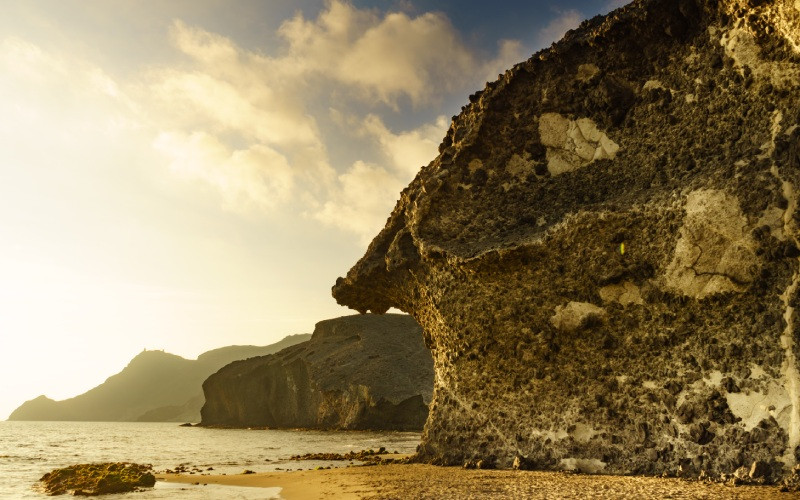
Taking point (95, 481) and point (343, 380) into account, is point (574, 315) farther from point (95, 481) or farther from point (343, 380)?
point (343, 380)

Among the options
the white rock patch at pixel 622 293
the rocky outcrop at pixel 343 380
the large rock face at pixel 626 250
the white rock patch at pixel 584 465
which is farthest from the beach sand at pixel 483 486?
the rocky outcrop at pixel 343 380

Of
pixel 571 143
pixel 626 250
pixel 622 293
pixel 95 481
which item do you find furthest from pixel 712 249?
pixel 95 481

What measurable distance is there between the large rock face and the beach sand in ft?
2.82

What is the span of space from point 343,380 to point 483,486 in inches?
1727

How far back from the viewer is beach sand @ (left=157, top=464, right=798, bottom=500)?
6320mm

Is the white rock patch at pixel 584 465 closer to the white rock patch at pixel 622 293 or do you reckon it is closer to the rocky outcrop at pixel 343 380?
the white rock patch at pixel 622 293

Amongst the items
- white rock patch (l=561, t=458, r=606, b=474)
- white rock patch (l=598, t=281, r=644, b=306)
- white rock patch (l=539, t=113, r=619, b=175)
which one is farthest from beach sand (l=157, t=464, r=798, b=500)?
white rock patch (l=539, t=113, r=619, b=175)

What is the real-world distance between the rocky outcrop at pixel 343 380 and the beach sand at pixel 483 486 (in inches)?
1375

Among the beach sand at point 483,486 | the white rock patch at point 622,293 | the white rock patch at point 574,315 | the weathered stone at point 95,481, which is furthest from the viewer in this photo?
the weathered stone at point 95,481

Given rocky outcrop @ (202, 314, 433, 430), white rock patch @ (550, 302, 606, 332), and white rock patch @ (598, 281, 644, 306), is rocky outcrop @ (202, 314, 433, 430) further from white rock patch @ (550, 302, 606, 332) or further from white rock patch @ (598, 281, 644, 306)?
white rock patch @ (598, 281, 644, 306)

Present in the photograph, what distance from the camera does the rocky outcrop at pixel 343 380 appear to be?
45344mm

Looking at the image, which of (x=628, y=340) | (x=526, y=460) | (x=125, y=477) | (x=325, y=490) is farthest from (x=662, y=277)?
(x=125, y=477)

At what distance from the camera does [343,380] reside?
50281mm

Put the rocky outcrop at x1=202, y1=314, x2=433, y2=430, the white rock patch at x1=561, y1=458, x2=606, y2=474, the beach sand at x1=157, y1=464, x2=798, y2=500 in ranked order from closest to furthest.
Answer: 1. the beach sand at x1=157, y1=464, x2=798, y2=500
2. the white rock patch at x1=561, y1=458, x2=606, y2=474
3. the rocky outcrop at x1=202, y1=314, x2=433, y2=430
